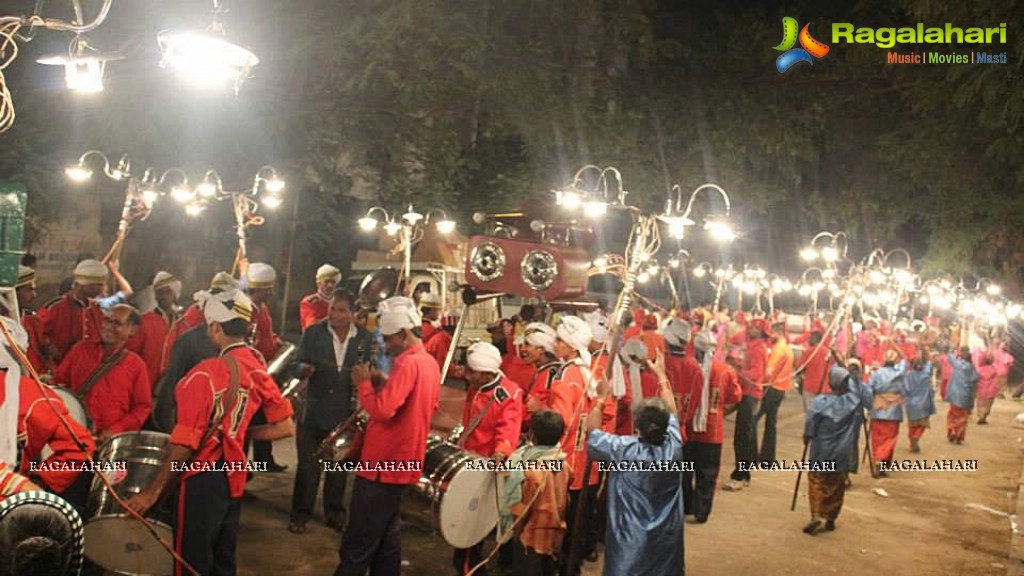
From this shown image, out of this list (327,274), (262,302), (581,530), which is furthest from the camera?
(327,274)

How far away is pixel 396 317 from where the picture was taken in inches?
202

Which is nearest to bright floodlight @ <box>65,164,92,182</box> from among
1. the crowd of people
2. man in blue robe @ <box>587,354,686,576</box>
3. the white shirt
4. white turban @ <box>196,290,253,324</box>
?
the crowd of people

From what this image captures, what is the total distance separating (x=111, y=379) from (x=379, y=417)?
83.0 inches

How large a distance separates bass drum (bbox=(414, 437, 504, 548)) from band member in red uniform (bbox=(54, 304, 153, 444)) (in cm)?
217

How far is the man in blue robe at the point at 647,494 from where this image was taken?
4883 millimetres

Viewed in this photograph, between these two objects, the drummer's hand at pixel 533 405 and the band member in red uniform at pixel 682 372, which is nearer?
the drummer's hand at pixel 533 405

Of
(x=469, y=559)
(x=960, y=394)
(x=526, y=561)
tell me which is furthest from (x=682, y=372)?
(x=960, y=394)

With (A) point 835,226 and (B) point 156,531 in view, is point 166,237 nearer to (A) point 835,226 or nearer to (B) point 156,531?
(B) point 156,531

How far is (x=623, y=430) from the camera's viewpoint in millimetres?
7062

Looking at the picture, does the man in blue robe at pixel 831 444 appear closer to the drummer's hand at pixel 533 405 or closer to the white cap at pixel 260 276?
the drummer's hand at pixel 533 405

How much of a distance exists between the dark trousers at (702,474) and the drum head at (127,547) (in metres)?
5.64

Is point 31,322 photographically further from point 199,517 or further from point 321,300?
point 199,517

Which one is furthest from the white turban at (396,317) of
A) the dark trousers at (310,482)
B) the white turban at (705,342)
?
the white turban at (705,342)

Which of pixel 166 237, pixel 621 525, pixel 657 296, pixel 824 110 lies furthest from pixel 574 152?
pixel 657 296
